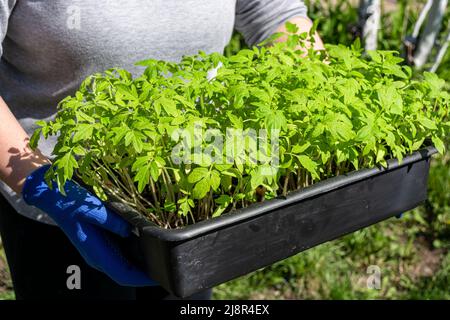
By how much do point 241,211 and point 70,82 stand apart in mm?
645

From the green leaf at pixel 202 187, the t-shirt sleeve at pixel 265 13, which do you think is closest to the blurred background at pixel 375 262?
the t-shirt sleeve at pixel 265 13

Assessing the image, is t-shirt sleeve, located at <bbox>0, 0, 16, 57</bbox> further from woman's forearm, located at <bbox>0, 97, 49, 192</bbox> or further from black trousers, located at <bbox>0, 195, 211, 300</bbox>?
black trousers, located at <bbox>0, 195, 211, 300</bbox>

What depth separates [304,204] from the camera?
54.6 inches

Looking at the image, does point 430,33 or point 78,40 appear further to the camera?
point 430,33

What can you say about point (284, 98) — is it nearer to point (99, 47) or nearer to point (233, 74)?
point (233, 74)

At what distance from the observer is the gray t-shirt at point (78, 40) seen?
1587 millimetres

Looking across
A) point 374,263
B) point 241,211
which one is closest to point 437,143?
point 241,211

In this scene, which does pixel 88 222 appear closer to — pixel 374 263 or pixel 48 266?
pixel 48 266

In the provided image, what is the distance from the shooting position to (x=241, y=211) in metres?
1.30

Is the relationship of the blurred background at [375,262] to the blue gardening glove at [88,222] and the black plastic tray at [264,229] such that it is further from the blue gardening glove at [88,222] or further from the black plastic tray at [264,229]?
the blue gardening glove at [88,222]

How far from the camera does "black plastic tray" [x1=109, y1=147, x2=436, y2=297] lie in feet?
4.20

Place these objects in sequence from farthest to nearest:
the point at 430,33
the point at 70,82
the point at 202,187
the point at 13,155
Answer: the point at 430,33 → the point at 70,82 → the point at 13,155 → the point at 202,187

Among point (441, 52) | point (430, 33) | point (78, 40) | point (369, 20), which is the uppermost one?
point (78, 40)
